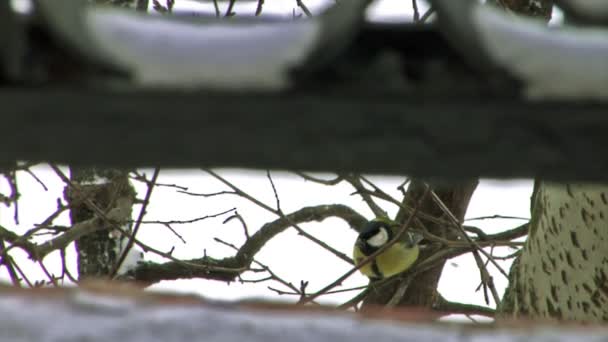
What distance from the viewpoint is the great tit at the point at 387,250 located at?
4.22 m

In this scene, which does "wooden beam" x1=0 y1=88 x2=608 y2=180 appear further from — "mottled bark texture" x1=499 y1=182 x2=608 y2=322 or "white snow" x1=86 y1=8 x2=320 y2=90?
"mottled bark texture" x1=499 y1=182 x2=608 y2=322

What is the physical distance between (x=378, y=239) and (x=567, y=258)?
239cm

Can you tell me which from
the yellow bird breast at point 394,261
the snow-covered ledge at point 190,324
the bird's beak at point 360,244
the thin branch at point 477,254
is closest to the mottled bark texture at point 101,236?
A: the thin branch at point 477,254

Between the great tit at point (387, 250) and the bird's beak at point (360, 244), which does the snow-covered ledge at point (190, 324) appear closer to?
the great tit at point (387, 250)

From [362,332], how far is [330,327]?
0.02 meters

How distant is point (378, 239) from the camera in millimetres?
4562

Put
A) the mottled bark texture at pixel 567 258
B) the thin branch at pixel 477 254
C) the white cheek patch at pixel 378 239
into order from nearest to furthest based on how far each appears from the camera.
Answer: the mottled bark texture at pixel 567 258, the thin branch at pixel 477 254, the white cheek patch at pixel 378 239

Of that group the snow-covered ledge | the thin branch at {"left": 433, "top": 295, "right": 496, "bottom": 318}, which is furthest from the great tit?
the snow-covered ledge

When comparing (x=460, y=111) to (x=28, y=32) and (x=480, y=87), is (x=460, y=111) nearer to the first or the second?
(x=480, y=87)

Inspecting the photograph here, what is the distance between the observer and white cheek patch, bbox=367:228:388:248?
450 cm

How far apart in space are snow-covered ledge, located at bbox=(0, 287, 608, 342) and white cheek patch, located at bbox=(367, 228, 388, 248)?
Answer: 3.86 meters

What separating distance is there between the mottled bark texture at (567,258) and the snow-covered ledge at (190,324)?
150 cm

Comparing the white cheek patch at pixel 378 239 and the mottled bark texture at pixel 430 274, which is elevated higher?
the white cheek patch at pixel 378 239

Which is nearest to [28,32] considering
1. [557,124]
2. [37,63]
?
[37,63]
